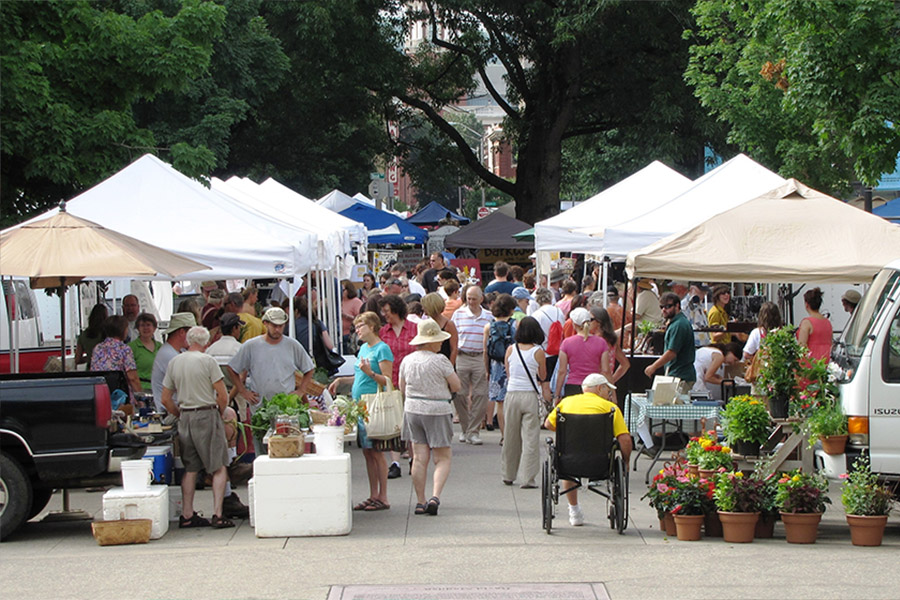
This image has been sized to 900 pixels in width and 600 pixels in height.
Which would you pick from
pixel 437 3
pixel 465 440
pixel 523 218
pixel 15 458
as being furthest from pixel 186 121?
pixel 15 458

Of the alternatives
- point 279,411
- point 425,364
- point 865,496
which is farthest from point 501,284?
point 865,496

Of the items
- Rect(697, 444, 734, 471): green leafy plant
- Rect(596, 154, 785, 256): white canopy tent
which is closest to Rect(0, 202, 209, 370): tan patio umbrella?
Rect(697, 444, 734, 471): green leafy plant

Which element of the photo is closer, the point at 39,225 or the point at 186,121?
the point at 39,225

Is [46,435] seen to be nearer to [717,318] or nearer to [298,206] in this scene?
[717,318]

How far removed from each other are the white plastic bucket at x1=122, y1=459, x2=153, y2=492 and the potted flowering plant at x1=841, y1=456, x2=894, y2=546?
552cm

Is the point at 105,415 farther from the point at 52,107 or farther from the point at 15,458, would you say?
the point at 52,107

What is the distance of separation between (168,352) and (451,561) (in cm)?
418

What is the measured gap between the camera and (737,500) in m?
8.86

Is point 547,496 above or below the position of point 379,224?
below

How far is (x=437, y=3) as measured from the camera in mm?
31969

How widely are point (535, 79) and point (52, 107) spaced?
75.1 feet

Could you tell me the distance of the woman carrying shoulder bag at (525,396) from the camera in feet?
35.7

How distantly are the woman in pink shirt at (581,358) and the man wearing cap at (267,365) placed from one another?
9.32 feet

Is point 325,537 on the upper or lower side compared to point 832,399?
lower
